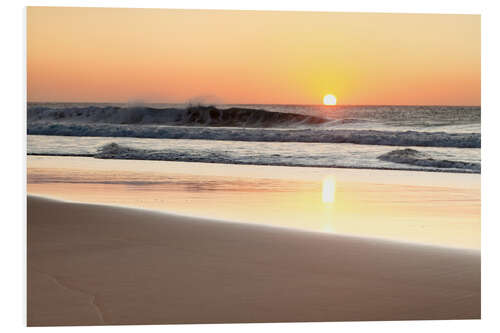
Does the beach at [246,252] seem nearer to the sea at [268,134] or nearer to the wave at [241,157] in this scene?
the sea at [268,134]

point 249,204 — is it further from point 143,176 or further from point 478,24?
point 478,24

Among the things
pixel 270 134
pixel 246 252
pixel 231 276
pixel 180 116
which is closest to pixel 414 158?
pixel 270 134

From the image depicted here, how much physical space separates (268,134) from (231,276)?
3.95 metres

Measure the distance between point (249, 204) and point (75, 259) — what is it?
1.93 metres

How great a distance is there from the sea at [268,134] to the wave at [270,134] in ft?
0.04

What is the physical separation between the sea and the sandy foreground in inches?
61.5

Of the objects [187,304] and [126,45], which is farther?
[126,45]

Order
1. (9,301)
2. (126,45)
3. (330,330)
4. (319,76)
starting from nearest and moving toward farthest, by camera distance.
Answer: (330,330), (9,301), (126,45), (319,76)

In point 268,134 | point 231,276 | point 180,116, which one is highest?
point 180,116

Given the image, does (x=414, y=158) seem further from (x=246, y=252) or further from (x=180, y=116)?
(x=246, y=252)

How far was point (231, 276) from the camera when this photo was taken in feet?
14.6

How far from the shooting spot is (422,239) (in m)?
5.20

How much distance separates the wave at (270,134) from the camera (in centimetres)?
718
